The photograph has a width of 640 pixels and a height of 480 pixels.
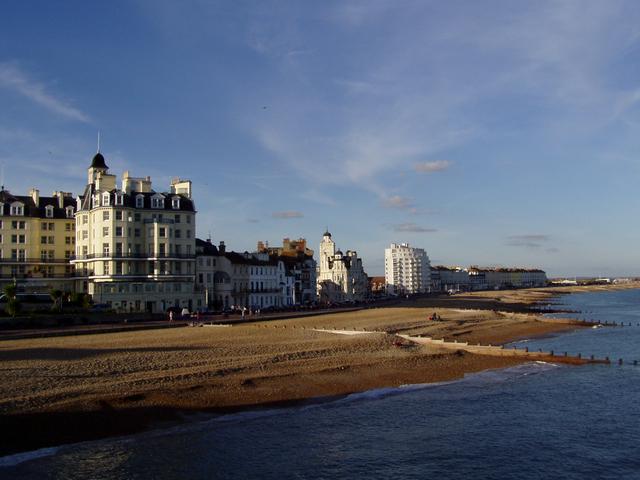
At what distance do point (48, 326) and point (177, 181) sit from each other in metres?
29.7

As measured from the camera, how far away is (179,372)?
27734 millimetres

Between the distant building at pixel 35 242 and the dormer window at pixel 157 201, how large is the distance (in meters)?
11.6

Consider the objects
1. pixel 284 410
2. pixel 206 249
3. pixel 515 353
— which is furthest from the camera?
pixel 206 249

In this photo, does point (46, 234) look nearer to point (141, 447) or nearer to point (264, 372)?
point (264, 372)

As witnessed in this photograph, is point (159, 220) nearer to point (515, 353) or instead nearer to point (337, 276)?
point (515, 353)

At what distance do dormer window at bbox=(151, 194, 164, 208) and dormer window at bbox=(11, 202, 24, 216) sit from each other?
49.5ft

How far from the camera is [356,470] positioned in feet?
58.3

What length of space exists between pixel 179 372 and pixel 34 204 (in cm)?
5214

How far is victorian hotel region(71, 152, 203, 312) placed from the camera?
210 ft

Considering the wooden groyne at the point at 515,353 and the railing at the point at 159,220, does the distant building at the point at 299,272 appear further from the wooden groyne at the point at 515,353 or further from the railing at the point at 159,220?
the wooden groyne at the point at 515,353

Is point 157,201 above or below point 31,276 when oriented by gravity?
above

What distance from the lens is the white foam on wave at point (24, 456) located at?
16.9m

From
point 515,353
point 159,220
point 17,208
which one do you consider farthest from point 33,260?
point 515,353

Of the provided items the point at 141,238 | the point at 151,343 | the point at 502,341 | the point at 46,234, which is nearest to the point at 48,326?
the point at 151,343
